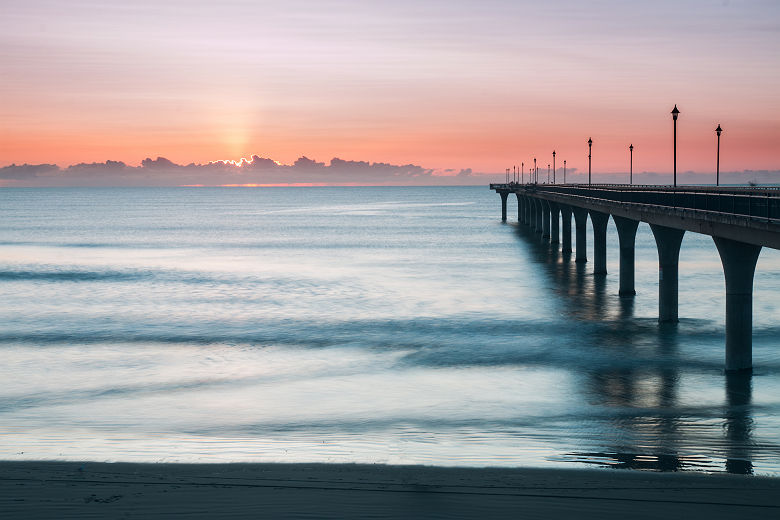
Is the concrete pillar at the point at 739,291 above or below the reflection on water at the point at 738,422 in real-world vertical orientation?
above

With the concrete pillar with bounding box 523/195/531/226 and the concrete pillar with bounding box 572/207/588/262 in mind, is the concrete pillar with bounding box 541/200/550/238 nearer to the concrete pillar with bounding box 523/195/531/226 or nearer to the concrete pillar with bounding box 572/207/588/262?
the concrete pillar with bounding box 523/195/531/226

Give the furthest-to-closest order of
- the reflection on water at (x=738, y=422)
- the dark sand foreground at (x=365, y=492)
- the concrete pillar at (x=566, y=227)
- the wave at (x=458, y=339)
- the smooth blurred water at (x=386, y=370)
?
the concrete pillar at (x=566, y=227) < the wave at (x=458, y=339) < the smooth blurred water at (x=386, y=370) < the reflection on water at (x=738, y=422) < the dark sand foreground at (x=365, y=492)

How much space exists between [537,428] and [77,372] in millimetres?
16307

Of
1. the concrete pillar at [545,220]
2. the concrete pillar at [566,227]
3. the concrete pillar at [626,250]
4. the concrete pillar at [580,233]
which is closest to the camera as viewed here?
the concrete pillar at [626,250]

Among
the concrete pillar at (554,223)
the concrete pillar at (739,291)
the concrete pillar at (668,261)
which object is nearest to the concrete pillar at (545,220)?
the concrete pillar at (554,223)

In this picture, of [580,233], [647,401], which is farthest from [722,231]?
[580,233]

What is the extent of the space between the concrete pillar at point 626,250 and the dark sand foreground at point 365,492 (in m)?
29.3

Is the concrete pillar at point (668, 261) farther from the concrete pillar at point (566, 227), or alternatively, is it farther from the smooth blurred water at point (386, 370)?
the concrete pillar at point (566, 227)

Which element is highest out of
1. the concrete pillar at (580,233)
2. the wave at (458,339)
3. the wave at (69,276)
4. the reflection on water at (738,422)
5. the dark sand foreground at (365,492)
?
the concrete pillar at (580,233)

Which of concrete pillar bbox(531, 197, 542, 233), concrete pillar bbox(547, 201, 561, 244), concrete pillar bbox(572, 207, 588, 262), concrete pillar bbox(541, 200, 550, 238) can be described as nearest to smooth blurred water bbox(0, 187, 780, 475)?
concrete pillar bbox(572, 207, 588, 262)

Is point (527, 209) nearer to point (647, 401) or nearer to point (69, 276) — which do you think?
point (69, 276)

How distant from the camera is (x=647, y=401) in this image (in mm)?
22703

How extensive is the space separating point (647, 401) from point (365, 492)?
1158 centimetres

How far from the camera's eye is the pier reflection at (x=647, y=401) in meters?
16.7
